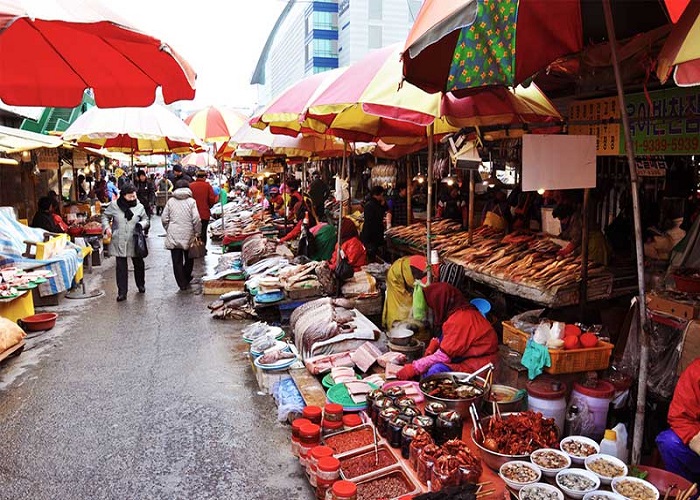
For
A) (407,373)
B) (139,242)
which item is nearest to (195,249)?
(139,242)

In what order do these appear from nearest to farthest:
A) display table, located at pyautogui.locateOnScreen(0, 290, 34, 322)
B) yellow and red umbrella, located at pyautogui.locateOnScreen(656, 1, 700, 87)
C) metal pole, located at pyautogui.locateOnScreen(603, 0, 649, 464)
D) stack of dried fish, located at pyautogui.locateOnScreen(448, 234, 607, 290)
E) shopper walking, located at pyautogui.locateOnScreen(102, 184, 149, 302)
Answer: yellow and red umbrella, located at pyautogui.locateOnScreen(656, 1, 700, 87), metal pole, located at pyautogui.locateOnScreen(603, 0, 649, 464), stack of dried fish, located at pyautogui.locateOnScreen(448, 234, 607, 290), display table, located at pyautogui.locateOnScreen(0, 290, 34, 322), shopper walking, located at pyautogui.locateOnScreen(102, 184, 149, 302)

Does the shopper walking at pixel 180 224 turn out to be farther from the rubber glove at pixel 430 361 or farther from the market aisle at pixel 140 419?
the rubber glove at pixel 430 361

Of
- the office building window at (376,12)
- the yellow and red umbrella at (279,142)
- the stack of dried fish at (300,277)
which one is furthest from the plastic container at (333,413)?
the office building window at (376,12)

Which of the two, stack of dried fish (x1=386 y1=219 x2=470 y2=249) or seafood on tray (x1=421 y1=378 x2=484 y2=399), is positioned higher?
stack of dried fish (x1=386 y1=219 x2=470 y2=249)

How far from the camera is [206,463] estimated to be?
484 cm

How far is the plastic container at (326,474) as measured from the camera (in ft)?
12.9

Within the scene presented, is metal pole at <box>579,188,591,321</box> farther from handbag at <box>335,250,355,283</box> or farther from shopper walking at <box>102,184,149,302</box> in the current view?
shopper walking at <box>102,184,149,302</box>

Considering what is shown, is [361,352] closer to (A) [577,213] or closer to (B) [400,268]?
(B) [400,268]

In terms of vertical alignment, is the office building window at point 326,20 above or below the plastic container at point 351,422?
above

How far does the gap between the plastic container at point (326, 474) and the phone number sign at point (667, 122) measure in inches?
149

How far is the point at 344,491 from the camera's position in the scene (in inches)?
144

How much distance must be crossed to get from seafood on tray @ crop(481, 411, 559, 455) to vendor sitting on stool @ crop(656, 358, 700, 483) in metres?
0.74

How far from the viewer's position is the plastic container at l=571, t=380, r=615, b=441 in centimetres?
441

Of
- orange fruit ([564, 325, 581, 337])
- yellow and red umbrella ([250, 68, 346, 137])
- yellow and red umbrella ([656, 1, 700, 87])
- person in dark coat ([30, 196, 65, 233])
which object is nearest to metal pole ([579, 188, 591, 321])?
orange fruit ([564, 325, 581, 337])
